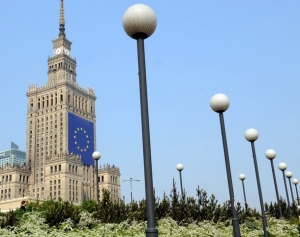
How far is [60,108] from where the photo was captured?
118 metres

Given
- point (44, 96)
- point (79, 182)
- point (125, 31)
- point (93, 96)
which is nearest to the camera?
Answer: point (125, 31)

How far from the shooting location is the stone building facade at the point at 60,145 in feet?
355

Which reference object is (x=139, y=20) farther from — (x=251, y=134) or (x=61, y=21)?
(x=61, y=21)

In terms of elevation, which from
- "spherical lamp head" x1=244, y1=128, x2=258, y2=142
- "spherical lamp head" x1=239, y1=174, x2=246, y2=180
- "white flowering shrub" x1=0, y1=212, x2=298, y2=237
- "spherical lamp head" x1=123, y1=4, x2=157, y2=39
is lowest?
"white flowering shrub" x1=0, y1=212, x2=298, y2=237

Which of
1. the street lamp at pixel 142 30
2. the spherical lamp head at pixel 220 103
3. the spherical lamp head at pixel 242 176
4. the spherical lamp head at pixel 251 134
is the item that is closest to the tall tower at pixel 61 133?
the spherical lamp head at pixel 242 176

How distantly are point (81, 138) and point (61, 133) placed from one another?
6772 millimetres

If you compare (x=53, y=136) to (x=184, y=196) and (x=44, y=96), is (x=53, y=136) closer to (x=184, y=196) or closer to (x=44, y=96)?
(x=44, y=96)

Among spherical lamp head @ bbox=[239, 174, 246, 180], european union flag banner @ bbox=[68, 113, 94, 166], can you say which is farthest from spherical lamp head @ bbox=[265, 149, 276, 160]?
european union flag banner @ bbox=[68, 113, 94, 166]

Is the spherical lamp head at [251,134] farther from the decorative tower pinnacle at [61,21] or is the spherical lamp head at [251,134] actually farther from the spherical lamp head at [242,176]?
the decorative tower pinnacle at [61,21]

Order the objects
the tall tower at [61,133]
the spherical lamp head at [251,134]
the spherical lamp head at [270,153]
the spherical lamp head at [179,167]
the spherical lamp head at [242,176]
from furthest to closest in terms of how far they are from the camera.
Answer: the tall tower at [61,133], the spherical lamp head at [242,176], the spherical lamp head at [179,167], the spherical lamp head at [270,153], the spherical lamp head at [251,134]

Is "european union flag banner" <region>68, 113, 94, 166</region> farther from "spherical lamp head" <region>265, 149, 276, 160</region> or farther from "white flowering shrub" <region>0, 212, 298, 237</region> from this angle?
"white flowering shrub" <region>0, 212, 298, 237</region>

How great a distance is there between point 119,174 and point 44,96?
34993mm

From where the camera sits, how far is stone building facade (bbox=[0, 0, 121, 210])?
108188 mm

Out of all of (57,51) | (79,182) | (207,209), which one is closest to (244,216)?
(207,209)
